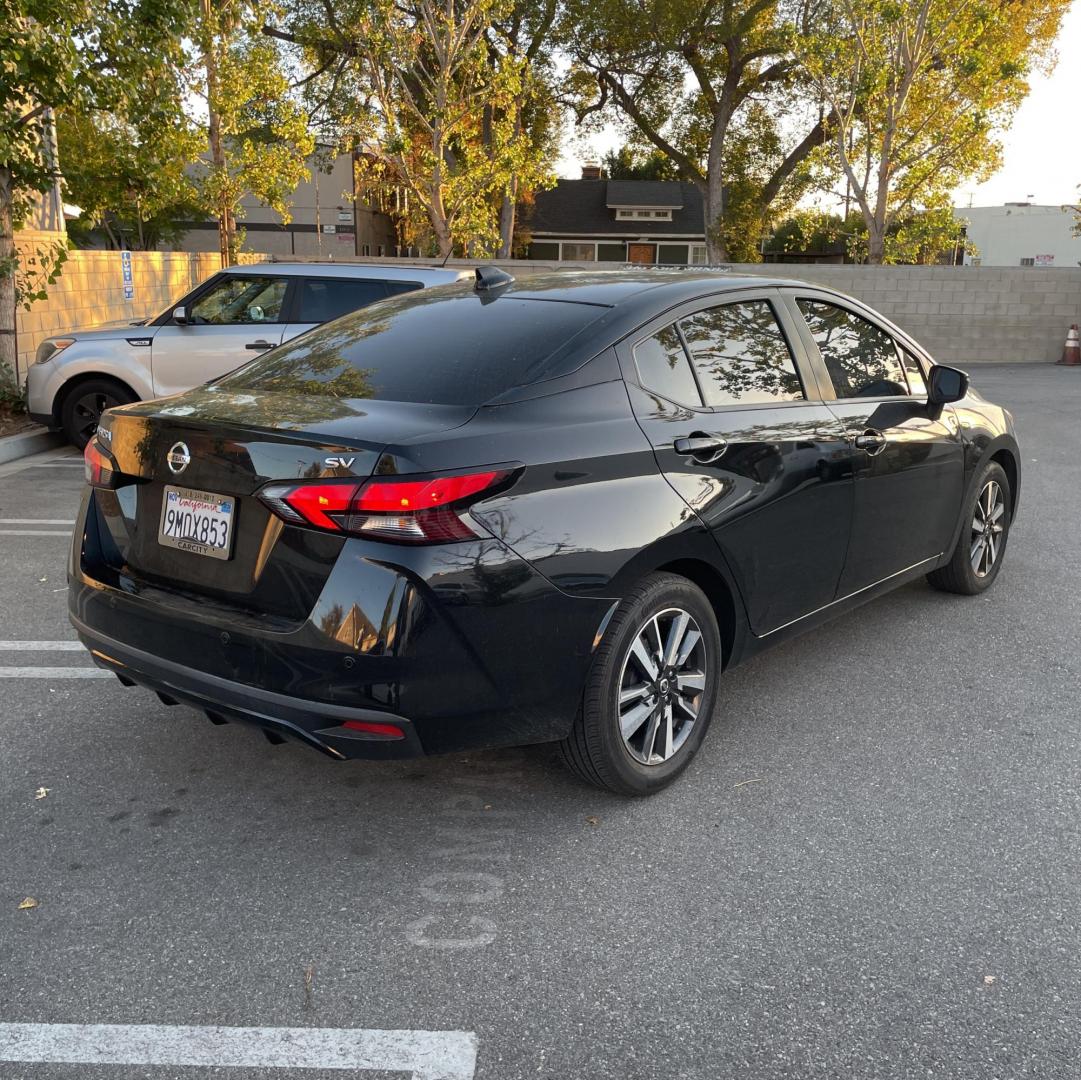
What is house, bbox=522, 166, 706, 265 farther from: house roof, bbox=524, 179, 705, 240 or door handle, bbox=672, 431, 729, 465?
door handle, bbox=672, 431, 729, 465

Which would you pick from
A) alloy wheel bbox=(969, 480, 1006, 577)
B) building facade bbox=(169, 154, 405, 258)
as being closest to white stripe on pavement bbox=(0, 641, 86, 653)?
alloy wheel bbox=(969, 480, 1006, 577)

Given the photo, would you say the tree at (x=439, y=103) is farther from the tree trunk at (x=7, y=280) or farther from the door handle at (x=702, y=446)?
the door handle at (x=702, y=446)

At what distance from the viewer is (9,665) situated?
15.4 ft

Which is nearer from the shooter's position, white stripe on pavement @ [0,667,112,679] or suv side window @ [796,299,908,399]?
suv side window @ [796,299,908,399]

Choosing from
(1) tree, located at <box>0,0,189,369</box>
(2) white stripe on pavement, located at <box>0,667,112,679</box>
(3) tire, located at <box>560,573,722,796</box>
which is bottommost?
(2) white stripe on pavement, located at <box>0,667,112,679</box>

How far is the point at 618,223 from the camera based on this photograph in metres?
52.5

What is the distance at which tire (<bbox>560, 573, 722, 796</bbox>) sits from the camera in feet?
10.7

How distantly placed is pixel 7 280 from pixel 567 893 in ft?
34.3

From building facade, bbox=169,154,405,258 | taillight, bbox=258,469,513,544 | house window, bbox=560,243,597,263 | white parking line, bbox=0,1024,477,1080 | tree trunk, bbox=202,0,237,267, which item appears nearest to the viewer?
white parking line, bbox=0,1024,477,1080

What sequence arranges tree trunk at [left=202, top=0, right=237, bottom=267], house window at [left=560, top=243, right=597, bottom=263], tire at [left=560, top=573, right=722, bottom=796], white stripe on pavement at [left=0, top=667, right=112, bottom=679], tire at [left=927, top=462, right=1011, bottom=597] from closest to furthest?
1. tire at [left=560, top=573, right=722, bottom=796]
2. white stripe on pavement at [left=0, top=667, right=112, bottom=679]
3. tire at [left=927, top=462, right=1011, bottom=597]
4. tree trunk at [left=202, top=0, right=237, bottom=267]
5. house window at [left=560, top=243, right=597, bottom=263]

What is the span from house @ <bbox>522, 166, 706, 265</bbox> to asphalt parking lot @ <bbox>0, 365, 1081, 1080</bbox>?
4955 centimetres

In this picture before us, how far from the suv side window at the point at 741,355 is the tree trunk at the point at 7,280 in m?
9.17

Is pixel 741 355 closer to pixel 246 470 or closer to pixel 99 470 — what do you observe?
pixel 246 470

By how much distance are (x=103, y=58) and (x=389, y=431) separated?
380 inches
